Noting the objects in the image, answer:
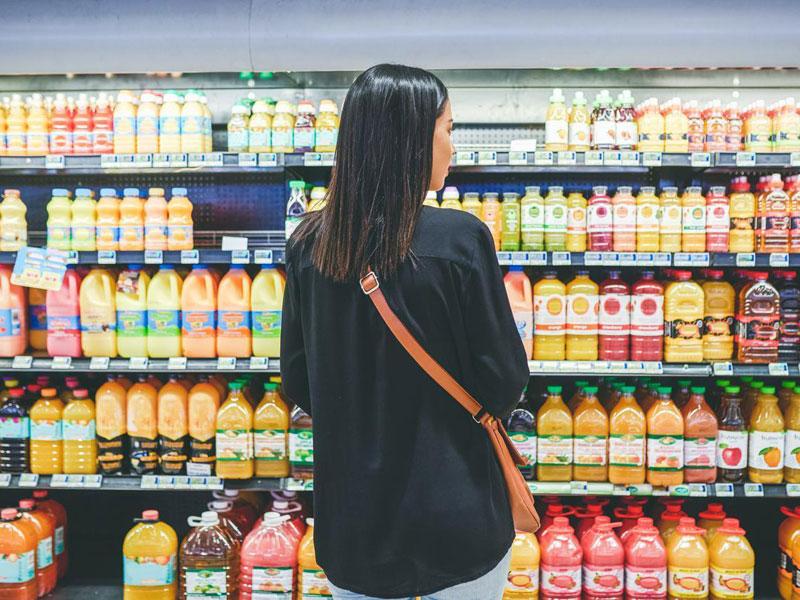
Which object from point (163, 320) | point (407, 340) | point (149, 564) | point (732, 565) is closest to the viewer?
point (407, 340)

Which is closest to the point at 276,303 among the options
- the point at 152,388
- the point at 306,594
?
the point at 152,388

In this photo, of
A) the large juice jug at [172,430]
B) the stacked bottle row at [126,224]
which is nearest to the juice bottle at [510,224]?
the stacked bottle row at [126,224]

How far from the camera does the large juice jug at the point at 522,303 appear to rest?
11.0 ft

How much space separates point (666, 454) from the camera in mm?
3312

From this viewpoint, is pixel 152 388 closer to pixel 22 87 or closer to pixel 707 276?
pixel 22 87

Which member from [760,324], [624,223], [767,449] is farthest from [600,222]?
[767,449]

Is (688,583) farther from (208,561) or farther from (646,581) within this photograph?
(208,561)

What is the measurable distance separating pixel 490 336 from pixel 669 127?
2.40m

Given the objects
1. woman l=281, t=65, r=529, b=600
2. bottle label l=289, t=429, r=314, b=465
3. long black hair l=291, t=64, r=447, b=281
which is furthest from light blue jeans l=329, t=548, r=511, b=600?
bottle label l=289, t=429, r=314, b=465

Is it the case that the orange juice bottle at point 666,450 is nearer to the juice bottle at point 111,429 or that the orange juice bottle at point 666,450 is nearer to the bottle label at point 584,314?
the bottle label at point 584,314

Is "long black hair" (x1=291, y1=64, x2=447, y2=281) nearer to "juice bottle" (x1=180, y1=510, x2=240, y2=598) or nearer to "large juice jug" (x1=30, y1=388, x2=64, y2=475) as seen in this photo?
"juice bottle" (x1=180, y1=510, x2=240, y2=598)

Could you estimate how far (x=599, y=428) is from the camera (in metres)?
3.36

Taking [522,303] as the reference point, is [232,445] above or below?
below

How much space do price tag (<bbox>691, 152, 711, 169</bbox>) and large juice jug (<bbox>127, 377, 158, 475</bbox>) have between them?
2766mm
